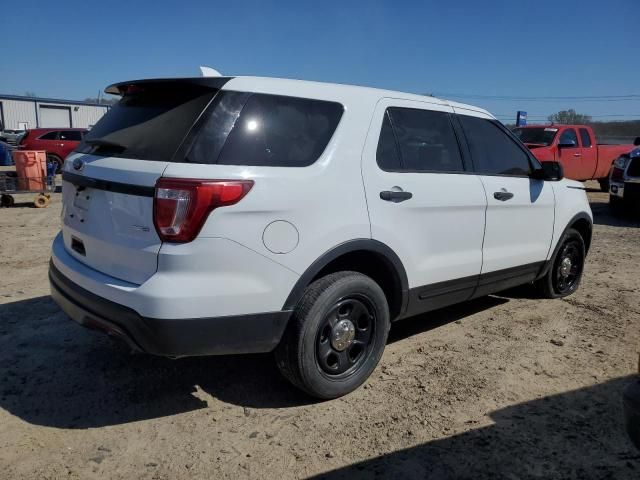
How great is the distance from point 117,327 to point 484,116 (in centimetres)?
328

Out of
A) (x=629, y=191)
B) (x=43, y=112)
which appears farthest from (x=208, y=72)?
(x=43, y=112)

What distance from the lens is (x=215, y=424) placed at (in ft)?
9.92

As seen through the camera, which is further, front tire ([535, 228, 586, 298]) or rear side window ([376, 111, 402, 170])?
front tire ([535, 228, 586, 298])

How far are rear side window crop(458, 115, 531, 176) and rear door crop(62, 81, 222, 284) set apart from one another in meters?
2.20

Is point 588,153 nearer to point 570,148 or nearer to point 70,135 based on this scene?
point 570,148

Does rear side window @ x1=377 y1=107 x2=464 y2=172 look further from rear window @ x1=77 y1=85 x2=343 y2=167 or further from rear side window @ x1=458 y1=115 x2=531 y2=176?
rear window @ x1=77 y1=85 x2=343 y2=167

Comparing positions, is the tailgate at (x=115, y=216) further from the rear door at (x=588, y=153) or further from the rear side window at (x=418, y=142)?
the rear door at (x=588, y=153)

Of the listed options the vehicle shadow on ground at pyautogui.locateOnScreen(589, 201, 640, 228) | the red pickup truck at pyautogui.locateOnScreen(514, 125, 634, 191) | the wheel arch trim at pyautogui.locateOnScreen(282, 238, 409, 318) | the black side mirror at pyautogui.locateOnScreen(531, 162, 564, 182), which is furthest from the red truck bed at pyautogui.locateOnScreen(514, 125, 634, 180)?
the wheel arch trim at pyautogui.locateOnScreen(282, 238, 409, 318)

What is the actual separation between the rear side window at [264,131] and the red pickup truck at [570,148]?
11148mm

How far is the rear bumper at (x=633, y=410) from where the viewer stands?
193cm

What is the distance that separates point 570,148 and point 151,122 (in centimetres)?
1326

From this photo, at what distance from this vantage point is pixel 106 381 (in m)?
3.47

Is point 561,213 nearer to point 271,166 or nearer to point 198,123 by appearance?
point 271,166

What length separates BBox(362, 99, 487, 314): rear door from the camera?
3.33 m
